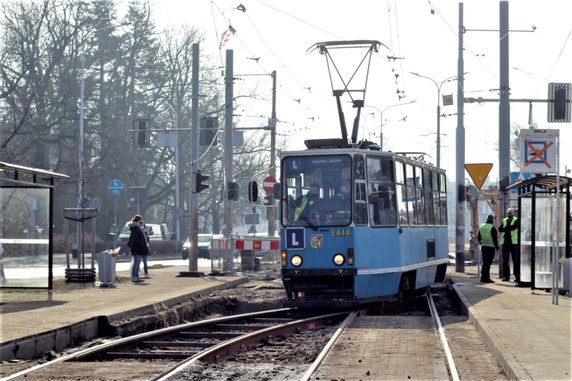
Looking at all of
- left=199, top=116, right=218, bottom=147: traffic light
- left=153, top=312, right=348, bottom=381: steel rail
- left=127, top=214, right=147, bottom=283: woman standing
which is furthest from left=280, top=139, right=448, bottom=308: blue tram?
left=199, top=116, right=218, bottom=147: traffic light

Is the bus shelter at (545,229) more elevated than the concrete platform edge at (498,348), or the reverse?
the bus shelter at (545,229)

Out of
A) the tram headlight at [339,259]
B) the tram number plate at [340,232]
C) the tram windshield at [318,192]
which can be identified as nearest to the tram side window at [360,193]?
the tram windshield at [318,192]

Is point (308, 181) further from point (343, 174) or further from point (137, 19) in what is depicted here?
point (137, 19)

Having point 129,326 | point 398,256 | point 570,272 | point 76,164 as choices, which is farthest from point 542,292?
point 76,164

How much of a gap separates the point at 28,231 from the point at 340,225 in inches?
383

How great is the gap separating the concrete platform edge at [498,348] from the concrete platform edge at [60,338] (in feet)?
17.9

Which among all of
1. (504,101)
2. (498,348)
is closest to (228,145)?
(504,101)

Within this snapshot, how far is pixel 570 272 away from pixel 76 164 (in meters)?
29.4

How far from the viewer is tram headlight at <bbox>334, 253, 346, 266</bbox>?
21.2 m

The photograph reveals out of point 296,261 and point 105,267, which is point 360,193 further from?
point 105,267

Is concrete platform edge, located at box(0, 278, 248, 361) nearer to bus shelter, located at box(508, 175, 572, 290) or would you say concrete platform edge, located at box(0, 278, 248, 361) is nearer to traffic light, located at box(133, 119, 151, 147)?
bus shelter, located at box(508, 175, 572, 290)

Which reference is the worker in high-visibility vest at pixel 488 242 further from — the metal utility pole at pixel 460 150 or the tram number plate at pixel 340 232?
the tram number plate at pixel 340 232

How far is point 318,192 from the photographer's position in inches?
856

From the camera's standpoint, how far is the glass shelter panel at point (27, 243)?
24.5m
